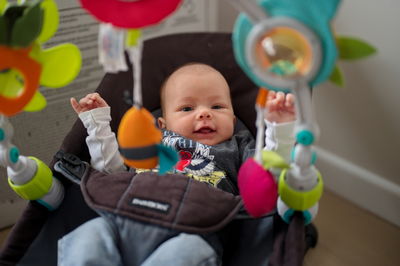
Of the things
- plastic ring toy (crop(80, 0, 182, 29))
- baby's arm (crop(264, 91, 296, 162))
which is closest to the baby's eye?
baby's arm (crop(264, 91, 296, 162))

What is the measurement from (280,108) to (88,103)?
17.6 inches

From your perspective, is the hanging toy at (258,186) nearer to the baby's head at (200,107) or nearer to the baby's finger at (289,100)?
the baby's finger at (289,100)

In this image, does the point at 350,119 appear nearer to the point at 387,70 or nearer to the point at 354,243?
the point at 387,70

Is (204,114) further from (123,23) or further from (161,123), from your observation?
(123,23)

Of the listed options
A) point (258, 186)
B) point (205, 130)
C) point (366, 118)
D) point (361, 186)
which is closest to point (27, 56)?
point (258, 186)

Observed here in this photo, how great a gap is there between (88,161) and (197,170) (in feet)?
0.89

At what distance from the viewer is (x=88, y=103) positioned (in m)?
0.99

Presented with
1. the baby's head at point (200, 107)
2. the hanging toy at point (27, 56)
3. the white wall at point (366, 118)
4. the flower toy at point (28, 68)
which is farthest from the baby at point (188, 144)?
the white wall at point (366, 118)

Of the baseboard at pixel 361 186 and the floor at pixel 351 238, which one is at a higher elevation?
the baseboard at pixel 361 186

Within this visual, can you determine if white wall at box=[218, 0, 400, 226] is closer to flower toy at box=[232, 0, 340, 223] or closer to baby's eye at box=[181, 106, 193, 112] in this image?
baby's eye at box=[181, 106, 193, 112]

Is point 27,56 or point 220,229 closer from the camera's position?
point 27,56

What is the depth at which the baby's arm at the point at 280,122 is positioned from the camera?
33.2 inches

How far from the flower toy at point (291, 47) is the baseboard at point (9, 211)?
40.6 inches

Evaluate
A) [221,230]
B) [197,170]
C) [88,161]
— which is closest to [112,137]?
[88,161]
